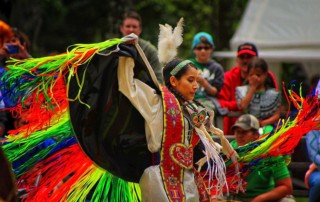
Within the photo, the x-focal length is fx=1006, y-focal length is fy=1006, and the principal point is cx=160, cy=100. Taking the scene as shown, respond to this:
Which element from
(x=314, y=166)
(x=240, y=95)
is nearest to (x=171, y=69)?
(x=314, y=166)

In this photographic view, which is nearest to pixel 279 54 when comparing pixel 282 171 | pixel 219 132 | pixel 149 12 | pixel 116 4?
pixel 116 4

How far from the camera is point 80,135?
653 centimetres

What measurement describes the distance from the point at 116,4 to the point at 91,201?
699 centimetres

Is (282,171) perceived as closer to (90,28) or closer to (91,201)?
(91,201)

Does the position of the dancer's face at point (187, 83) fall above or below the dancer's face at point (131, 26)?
below

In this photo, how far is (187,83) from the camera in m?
6.65

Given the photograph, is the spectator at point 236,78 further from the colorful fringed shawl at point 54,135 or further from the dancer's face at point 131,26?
the colorful fringed shawl at point 54,135

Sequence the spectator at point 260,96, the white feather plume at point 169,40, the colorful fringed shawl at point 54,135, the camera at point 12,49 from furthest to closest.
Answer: the spectator at point 260,96
the camera at point 12,49
the white feather plume at point 169,40
the colorful fringed shawl at point 54,135

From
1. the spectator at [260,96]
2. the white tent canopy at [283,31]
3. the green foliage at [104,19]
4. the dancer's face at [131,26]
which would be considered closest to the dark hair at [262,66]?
the spectator at [260,96]

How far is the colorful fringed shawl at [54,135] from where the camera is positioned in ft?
21.0

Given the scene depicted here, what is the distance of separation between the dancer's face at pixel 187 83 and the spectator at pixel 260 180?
3.71 ft

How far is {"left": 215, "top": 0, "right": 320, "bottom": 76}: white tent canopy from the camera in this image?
14.7m

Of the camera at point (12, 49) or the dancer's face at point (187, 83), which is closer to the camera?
the dancer's face at point (187, 83)

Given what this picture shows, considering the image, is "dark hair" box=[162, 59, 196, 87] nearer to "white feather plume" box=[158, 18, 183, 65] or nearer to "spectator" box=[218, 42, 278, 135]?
"white feather plume" box=[158, 18, 183, 65]
